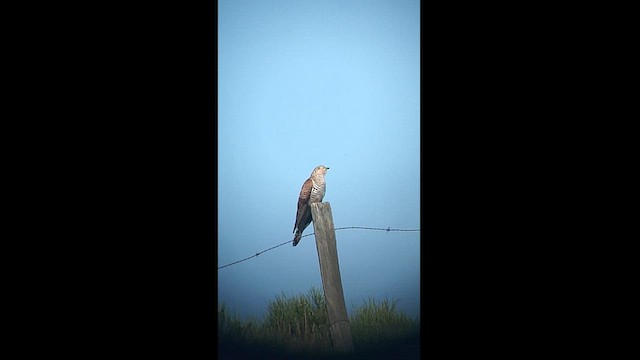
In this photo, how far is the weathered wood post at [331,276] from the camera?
200 inches

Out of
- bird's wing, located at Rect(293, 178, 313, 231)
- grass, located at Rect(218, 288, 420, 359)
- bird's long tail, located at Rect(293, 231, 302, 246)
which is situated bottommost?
grass, located at Rect(218, 288, 420, 359)

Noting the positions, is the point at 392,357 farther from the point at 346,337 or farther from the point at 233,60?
the point at 233,60

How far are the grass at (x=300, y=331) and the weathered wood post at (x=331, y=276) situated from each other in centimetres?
3

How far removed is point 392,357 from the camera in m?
5.14

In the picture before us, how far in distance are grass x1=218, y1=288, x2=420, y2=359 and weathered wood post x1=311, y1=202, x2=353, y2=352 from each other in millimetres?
30

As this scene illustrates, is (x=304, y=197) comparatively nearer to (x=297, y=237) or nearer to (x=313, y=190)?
(x=313, y=190)

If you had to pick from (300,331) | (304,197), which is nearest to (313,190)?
(304,197)

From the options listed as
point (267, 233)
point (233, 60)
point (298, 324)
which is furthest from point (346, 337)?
point (233, 60)

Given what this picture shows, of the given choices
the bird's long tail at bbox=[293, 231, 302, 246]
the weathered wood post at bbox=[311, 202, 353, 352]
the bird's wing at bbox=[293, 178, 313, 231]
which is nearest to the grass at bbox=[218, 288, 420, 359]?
the weathered wood post at bbox=[311, 202, 353, 352]

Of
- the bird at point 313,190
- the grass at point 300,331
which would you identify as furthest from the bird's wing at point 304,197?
the grass at point 300,331

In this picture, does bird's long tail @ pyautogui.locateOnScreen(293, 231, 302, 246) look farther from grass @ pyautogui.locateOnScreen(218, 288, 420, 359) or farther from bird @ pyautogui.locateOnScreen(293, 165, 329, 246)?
grass @ pyautogui.locateOnScreen(218, 288, 420, 359)

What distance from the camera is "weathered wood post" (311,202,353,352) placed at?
16.7 feet

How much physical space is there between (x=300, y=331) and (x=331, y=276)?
0.95ft

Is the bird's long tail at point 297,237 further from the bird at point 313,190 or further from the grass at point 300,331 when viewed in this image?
the grass at point 300,331
